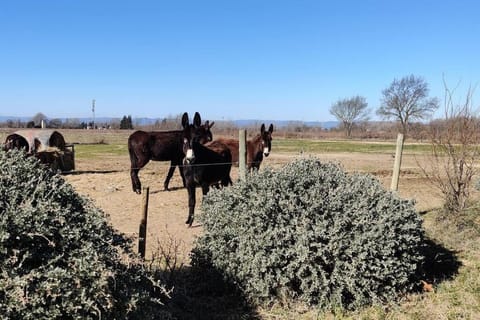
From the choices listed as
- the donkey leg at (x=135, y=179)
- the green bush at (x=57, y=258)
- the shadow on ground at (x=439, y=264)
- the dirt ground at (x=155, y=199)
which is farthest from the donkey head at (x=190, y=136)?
the green bush at (x=57, y=258)

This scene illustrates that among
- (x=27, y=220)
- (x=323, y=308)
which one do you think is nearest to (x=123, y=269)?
(x=27, y=220)

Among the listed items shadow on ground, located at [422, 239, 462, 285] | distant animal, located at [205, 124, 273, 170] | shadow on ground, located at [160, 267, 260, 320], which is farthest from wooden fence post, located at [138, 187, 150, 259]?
distant animal, located at [205, 124, 273, 170]

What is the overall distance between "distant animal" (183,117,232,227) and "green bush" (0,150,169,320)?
14.2 ft

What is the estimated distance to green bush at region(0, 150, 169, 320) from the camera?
232cm

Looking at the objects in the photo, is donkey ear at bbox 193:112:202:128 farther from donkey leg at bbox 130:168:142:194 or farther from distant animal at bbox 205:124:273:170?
donkey leg at bbox 130:168:142:194

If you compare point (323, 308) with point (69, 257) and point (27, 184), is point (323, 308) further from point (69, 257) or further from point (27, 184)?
point (27, 184)

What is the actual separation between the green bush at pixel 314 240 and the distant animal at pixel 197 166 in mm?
2835

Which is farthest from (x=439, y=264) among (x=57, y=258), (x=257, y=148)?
(x=257, y=148)

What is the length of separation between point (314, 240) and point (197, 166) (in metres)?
3.84

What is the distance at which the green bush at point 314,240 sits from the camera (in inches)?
153

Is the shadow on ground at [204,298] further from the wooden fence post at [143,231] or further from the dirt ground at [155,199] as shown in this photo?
the dirt ground at [155,199]

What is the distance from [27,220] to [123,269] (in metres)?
0.68

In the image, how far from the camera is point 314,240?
3.94 m

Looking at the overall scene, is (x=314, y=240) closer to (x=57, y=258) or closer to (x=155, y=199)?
(x=57, y=258)
